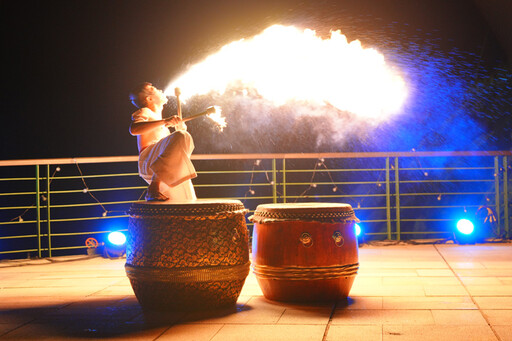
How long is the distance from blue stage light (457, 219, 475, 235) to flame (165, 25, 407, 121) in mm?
1835

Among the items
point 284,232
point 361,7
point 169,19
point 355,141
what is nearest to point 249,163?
point 355,141

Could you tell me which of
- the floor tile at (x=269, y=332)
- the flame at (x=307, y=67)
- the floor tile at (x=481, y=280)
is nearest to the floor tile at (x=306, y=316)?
the floor tile at (x=269, y=332)

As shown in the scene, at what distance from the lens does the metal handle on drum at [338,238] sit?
3.65 m

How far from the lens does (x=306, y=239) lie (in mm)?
3615

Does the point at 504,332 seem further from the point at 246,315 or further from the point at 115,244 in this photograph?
the point at 115,244

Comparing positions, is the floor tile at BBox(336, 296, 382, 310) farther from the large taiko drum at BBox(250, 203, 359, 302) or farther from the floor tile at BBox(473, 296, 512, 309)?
the floor tile at BBox(473, 296, 512, 309)

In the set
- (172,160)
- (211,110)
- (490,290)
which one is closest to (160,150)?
(172,160)

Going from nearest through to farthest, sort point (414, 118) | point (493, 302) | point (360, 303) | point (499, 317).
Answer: point (499, 317), point (493, 302), point (360, 303), point (414, 118)

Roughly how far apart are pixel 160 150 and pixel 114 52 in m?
9.22

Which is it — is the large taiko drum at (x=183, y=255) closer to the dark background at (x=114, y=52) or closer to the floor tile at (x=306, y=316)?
the floor tile at (x=306, y=316)

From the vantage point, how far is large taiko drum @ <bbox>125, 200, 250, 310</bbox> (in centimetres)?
334

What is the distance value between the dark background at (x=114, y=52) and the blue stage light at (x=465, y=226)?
436 centimetres

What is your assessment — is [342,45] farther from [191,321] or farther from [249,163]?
[249,163]

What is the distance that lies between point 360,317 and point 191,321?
96 centimetres
